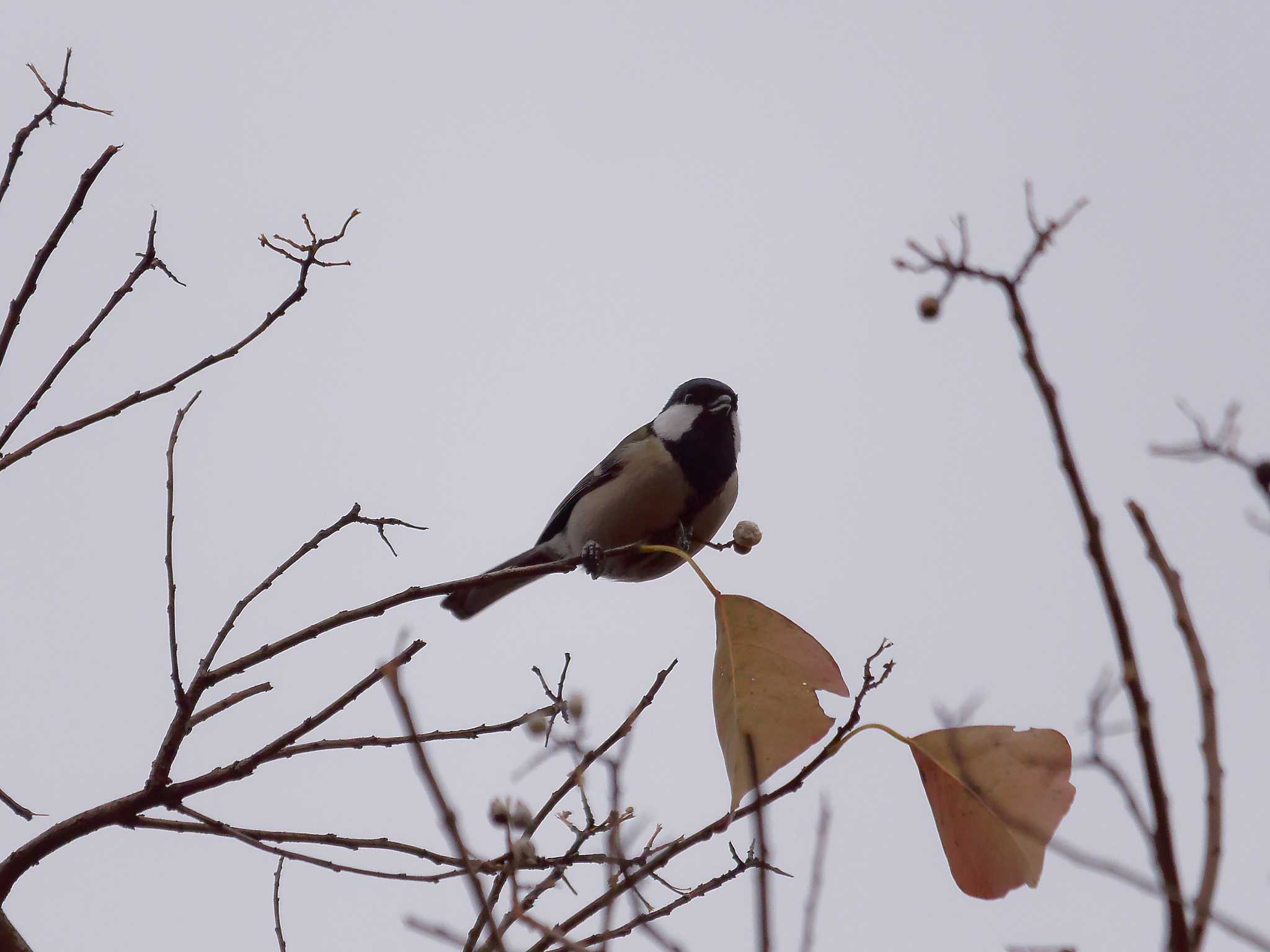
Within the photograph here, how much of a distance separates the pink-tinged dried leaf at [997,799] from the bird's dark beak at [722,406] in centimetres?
291

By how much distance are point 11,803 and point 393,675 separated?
1790 millimetres

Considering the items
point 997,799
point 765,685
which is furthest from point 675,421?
point 997,799

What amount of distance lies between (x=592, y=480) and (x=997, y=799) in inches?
127

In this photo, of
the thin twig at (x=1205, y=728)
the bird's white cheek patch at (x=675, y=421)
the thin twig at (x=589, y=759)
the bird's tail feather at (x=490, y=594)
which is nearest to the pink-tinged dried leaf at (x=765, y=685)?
the thin twig at (x=589, y=759)

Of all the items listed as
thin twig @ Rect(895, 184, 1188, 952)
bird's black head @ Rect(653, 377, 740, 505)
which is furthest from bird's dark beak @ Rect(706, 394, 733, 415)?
thin twig @ Rect(895, 184, 1188, 952)

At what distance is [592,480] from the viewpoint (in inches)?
204

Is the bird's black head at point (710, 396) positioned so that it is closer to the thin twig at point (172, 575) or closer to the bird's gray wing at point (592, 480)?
the bird's gray wing at point (592, 480)

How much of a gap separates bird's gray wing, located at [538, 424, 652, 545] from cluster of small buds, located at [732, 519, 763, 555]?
4.66 ft

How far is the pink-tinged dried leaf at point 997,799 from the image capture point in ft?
6.66

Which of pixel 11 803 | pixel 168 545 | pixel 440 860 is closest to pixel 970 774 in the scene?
pixel 440 860

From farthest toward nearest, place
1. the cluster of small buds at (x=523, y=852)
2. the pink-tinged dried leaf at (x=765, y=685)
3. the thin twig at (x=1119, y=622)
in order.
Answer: the pink-tinged dried leaf at (x=765, y=685)
the cluster of small buds at (x=523, y=852)
the thin twig at (x=1119, y=622)

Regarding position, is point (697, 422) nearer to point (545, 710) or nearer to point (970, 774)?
point (545, 710)

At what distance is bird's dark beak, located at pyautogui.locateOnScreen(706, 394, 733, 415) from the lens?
16.6 ft

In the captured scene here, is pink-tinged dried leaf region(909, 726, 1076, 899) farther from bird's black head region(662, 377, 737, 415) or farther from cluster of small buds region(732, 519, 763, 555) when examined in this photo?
bird's black head region(662, 377, 737, 415)
